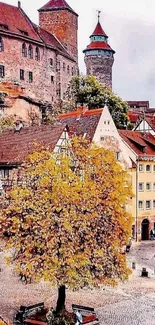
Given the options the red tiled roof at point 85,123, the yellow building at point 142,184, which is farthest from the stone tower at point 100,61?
the red tiled roof at point 85,123

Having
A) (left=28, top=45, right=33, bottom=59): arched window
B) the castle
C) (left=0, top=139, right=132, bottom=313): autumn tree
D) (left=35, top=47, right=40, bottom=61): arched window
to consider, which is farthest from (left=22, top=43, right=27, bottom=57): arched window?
(left=0, top=139, right=132, bottom=313): autumn tree

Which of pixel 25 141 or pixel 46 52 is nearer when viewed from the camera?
pixel 25 141

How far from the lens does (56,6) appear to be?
83562 millimetres

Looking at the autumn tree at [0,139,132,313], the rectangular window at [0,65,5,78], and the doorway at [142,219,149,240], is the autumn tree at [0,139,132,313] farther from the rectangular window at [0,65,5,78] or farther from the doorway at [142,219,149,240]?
the rectangular window at [0,65,5,78]

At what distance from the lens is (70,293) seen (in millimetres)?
30906

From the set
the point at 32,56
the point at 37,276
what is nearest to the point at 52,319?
the point at 37,276

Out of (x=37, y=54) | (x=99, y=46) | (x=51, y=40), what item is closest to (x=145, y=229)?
(x=37, y=54)

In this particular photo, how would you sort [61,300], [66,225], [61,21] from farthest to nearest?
1. [61,21]
2. [61,300]
3. [66,225]

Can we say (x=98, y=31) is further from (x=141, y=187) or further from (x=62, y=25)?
(x=141, y=187)

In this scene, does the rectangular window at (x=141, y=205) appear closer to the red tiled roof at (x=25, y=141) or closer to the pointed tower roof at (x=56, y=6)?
the red tiled roof at (x=25, y=141)

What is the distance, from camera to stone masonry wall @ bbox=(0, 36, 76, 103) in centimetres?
7019

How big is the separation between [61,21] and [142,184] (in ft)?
118

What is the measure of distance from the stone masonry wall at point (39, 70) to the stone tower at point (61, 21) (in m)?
3.38

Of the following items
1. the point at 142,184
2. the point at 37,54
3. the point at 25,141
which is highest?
the point at 37,54
